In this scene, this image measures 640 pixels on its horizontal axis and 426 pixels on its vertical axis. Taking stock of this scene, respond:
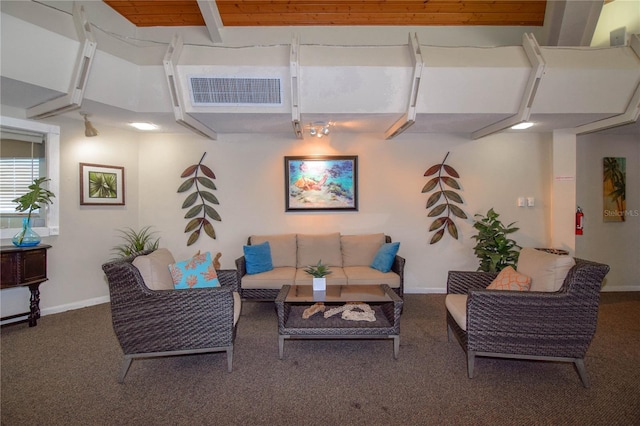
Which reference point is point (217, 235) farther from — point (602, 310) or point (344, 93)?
point (602, 310)

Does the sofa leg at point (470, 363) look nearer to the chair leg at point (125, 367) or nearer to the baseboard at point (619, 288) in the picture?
the chair leg at point (125, 367)

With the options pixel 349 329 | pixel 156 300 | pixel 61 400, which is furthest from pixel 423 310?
pixel 61 400

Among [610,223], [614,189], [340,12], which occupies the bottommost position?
[610,223]

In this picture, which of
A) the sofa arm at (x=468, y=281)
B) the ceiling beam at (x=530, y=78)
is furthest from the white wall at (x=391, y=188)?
the sofa arm at (x=468, y=281)

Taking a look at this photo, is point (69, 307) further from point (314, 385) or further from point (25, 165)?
point (314, 385)

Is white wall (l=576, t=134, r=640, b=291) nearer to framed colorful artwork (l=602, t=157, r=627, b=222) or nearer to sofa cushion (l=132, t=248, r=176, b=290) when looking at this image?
framed colorful artwork (l=602, t=157, r=627, b=222)

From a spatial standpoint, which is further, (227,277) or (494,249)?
(494,249)

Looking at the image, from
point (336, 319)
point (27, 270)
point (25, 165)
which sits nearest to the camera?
point (336, 319)

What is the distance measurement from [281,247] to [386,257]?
4.83 ft

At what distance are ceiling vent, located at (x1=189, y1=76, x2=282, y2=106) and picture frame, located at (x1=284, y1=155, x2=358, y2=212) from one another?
1.42 metres

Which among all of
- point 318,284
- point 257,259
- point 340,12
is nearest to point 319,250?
point 257,259

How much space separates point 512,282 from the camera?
8.40 feet

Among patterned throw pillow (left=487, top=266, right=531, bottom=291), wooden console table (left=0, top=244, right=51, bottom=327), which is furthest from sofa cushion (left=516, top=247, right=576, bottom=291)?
wooden console table (left=0, top=244, right=51, bottom=327)

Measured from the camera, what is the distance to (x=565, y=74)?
318 cm
